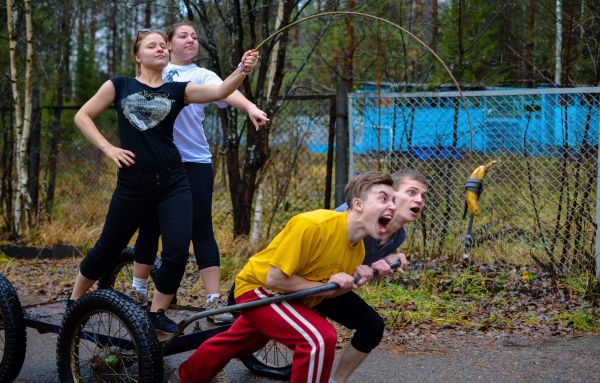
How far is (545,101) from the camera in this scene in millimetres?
6199

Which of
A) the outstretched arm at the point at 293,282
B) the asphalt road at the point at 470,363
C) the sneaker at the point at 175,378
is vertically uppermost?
the outstretched arm at the point at 293,282

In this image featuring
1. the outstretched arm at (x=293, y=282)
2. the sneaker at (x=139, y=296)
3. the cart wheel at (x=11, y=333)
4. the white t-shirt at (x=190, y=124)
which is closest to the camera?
the outstretched arm at (x=293, y=282)

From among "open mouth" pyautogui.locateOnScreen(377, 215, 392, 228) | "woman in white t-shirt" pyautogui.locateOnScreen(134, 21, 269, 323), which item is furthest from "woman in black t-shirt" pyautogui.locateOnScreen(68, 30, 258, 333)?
"open mouth" pyautogui.locateOnScreen(377, 215, 392, 228)

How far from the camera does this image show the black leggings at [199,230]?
4191 mm

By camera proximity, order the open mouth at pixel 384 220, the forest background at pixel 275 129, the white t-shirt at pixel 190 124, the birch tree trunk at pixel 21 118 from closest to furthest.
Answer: the open mouth at pixel 384 220 → the white t-shirt at pixel 190 124 → the forest background at pixel 275 129 → the birch tree trunk at pixel 21 118

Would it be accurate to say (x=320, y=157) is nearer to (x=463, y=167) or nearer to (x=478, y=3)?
(x=463, y=167)

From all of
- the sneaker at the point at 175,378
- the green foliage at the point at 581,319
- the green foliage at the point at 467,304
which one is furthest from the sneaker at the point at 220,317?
the green foliage at the point at 581,319

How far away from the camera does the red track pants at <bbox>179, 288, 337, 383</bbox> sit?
3.04 m

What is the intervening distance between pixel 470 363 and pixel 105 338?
2162mm

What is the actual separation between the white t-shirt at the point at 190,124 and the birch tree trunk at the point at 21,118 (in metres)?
4.11

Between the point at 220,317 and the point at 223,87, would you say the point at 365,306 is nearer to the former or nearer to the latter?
the point at 220,317

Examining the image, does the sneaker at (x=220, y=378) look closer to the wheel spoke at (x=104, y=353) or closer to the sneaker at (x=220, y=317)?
the sneaker at (x=220, y=317)

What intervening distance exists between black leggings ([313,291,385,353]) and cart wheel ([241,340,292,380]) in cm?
84

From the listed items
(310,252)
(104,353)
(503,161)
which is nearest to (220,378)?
(104,353)
